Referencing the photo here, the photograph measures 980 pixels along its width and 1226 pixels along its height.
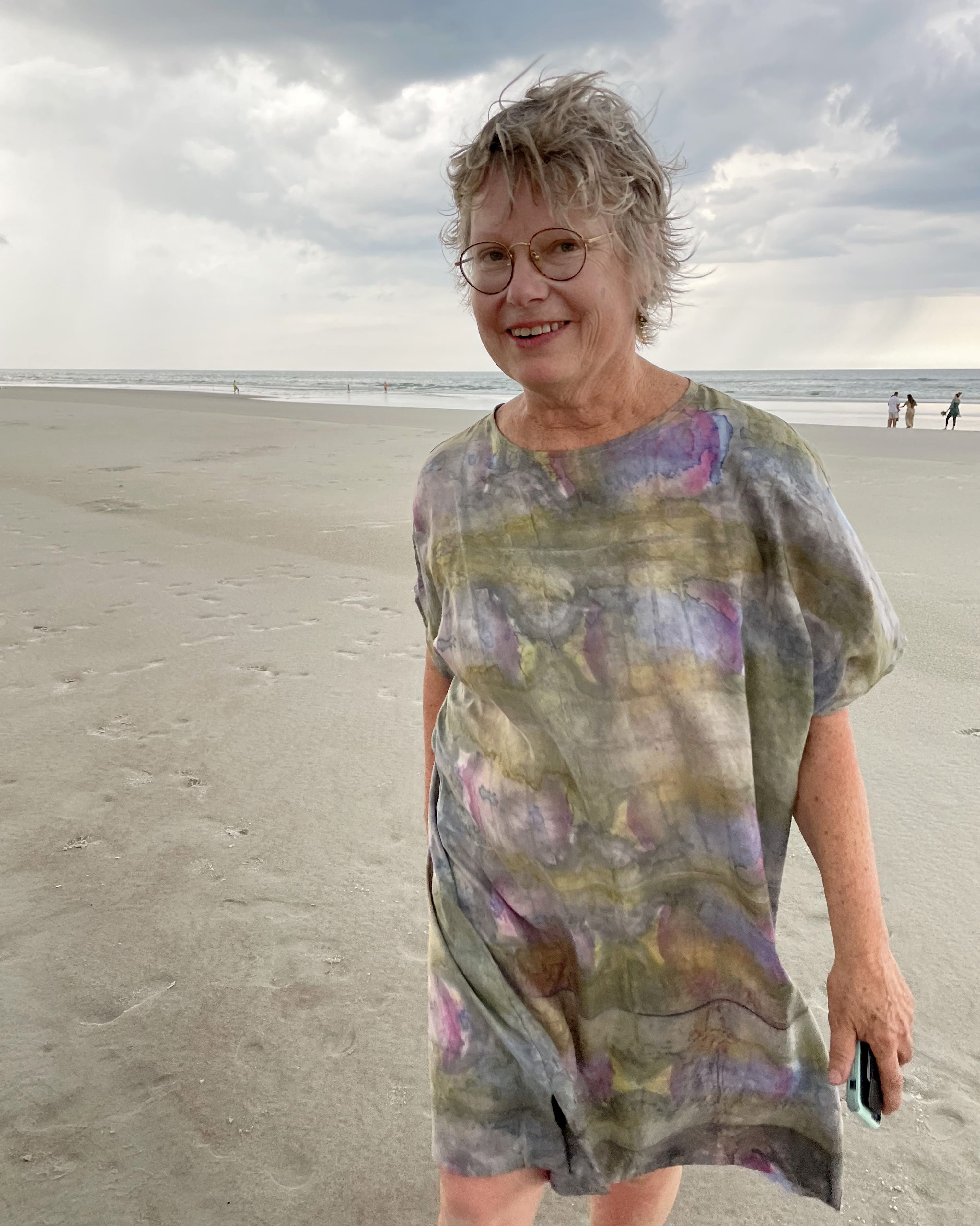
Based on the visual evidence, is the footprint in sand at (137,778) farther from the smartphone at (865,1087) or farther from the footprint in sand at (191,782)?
the smartphone at (865,1087)

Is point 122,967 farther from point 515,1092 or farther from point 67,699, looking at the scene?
point 67,699

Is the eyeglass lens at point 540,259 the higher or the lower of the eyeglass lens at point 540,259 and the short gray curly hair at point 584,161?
the lower

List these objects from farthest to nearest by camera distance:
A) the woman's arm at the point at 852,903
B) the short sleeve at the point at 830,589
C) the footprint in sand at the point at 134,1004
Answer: the footprint in sand at the point at 134,1004 → the woman's arm at the point at 852,903 → the short sleeve at the point at 830,589

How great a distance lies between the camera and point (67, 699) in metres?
4.78

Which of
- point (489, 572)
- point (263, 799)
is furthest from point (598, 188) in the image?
point (263, 799)

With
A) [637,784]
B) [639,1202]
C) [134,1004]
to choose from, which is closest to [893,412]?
[134,1004]

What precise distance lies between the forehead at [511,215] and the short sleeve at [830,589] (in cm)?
46

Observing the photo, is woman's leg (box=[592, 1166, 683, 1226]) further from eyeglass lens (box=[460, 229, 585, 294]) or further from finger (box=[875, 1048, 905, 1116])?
eyeglass lens (box=[460, 229, 585, 294])

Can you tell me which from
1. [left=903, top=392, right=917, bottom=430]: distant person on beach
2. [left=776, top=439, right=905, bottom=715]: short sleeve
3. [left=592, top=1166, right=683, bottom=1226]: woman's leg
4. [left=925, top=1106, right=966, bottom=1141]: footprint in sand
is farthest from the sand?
[left=903, top=392, right=917, bottom=430]: distant person on beach

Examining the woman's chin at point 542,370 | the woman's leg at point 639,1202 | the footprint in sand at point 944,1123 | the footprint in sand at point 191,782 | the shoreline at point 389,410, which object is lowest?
the footprint in sand at point 944,1123

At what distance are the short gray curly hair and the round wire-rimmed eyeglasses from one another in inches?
1.4

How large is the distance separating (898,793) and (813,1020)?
2622mm

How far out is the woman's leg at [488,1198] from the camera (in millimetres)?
1486

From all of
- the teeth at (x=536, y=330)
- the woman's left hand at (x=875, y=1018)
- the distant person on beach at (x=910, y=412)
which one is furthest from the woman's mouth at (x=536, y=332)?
the distant person on beach at (x=910, y=412)
